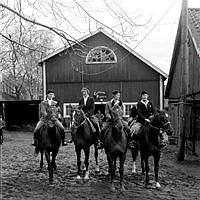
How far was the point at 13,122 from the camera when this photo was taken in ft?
113

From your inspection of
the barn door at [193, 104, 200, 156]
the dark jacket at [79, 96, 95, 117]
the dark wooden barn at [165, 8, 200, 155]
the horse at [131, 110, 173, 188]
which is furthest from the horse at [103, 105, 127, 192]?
the barn door at [193, 104, 200, 156]

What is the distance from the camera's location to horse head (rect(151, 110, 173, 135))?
9.58 meters

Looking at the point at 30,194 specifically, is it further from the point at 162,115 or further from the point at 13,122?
the point at 13,122

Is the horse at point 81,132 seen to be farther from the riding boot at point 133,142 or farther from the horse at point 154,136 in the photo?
the horse at point 154,136

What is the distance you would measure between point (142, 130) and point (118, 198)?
103 inches

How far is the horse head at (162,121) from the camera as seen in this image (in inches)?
377

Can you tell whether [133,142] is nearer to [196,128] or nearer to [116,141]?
[116,141]

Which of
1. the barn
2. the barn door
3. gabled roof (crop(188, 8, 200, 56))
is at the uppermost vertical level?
gabled roof (crop(188, 8, 200, 56))

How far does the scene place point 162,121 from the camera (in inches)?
380

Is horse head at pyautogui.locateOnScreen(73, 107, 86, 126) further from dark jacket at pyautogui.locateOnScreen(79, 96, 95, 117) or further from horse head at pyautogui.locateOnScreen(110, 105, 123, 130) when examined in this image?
horse head at pyautogui.locateOnScreen(110, 105, 123, 130)

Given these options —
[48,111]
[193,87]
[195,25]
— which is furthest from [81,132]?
[195,25]

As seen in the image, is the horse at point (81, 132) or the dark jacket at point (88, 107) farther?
the dark jacket at point (88, 107)

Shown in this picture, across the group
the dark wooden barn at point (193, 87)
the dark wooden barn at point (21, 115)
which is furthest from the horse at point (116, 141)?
the dark wooden barn at point (21, 115)

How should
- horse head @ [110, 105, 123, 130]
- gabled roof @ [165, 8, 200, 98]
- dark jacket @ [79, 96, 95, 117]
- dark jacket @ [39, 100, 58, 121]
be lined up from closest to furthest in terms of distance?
horse head @ [110, 105, 123, 130], dark jacket @ [39, 100, 58, 121], dark jacket @ [79, 96, 95, 117], gabled roof @ [165, 8, 200, 98]
